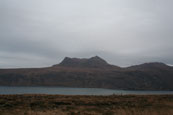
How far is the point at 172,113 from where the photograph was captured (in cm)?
1475

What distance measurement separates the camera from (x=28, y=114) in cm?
1441

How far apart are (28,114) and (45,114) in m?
1.36

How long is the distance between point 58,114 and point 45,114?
A: 1003 millimetres

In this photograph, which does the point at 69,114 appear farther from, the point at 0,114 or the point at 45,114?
the point at 0,114

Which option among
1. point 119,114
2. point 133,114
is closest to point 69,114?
point 119,114

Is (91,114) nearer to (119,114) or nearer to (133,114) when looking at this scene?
(119,114)

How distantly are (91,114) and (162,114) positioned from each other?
5.65 m

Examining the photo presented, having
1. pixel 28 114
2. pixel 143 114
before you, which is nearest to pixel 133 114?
pixel 143 114

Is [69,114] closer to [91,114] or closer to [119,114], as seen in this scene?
[91,114]

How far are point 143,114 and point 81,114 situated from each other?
4981 millimetres

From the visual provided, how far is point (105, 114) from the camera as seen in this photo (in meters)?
15.2

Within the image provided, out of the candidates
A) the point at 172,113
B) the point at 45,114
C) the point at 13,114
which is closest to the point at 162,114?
the point at 172,113

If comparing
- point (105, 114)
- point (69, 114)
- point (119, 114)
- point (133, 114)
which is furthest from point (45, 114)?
point (133, 114)

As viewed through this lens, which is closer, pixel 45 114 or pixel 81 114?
pixel 45 114
